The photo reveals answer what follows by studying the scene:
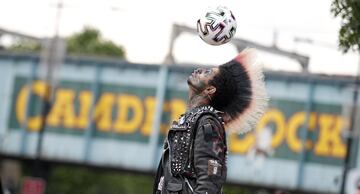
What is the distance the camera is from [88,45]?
296 feet

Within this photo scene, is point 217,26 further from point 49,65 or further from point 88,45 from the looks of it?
point 88,45

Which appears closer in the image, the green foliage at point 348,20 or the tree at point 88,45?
the green foliage at point 348,20

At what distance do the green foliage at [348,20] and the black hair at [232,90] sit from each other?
7.39 feet

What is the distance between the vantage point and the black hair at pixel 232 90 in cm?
802

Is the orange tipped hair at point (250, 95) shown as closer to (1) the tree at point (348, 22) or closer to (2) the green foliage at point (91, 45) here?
(1) the tree at point (348, 22)

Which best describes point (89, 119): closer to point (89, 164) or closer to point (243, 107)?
point (89, 164)

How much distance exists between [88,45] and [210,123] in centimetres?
8280

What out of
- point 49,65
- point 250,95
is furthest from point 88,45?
point 250,95

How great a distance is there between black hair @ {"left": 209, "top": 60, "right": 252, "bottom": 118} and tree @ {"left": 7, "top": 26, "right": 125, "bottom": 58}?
7867 cm

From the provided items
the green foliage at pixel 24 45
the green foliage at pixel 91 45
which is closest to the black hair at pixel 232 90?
the green foliage at pixel 91 45

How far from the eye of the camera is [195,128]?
7840 mm

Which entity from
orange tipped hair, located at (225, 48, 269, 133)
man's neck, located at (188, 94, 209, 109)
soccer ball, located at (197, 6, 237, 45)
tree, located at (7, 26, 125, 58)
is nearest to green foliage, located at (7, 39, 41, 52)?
tree, located at (7, 26, 125, 58)

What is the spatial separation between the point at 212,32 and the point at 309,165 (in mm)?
31351

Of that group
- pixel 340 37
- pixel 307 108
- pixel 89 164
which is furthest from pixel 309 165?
pixel 340 37
